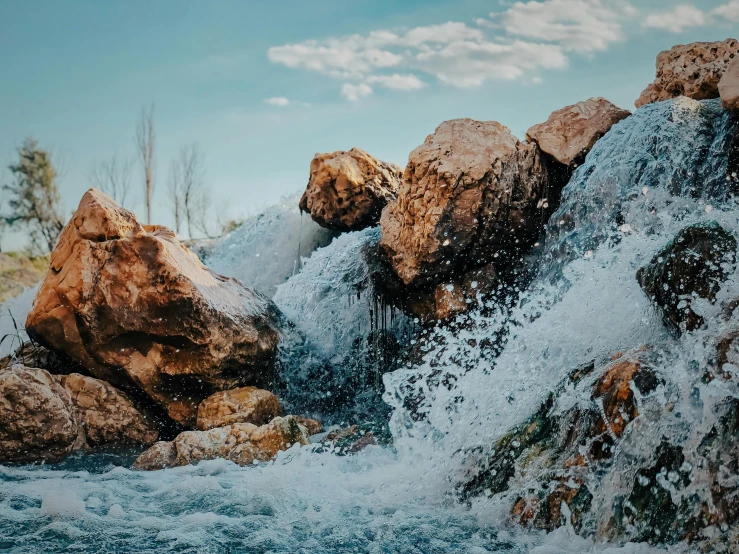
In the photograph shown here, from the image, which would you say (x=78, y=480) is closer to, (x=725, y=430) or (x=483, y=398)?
(x=483, y=398)

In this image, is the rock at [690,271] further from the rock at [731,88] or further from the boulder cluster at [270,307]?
the rock at [731,88]

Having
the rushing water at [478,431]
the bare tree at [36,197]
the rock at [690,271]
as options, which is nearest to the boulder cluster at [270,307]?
the rock at [690,271]

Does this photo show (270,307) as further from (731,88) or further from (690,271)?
(731,88)

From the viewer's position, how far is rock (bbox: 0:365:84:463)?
193 inches

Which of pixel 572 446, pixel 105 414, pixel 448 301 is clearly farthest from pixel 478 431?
pixel 105 414

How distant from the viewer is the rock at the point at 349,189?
28.2 ft

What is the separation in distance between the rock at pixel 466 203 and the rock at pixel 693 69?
179 cm

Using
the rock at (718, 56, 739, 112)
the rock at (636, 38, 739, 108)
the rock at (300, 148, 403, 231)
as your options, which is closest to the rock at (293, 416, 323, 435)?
the rock at (300, 148, 403, 231)

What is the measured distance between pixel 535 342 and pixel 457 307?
2.17 metres

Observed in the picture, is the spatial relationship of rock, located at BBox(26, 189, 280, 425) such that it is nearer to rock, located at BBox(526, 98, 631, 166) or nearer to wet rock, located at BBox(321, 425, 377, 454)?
wet rock, located at BBox(321, 425, 377, 454)

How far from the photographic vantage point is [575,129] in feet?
23.1

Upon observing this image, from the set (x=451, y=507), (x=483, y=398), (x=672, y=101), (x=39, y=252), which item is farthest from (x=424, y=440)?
(x=39, y=252)

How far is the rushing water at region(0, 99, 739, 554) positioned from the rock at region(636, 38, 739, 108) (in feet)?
2.42

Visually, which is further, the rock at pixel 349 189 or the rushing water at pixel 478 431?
the rock at pixel 349 189
